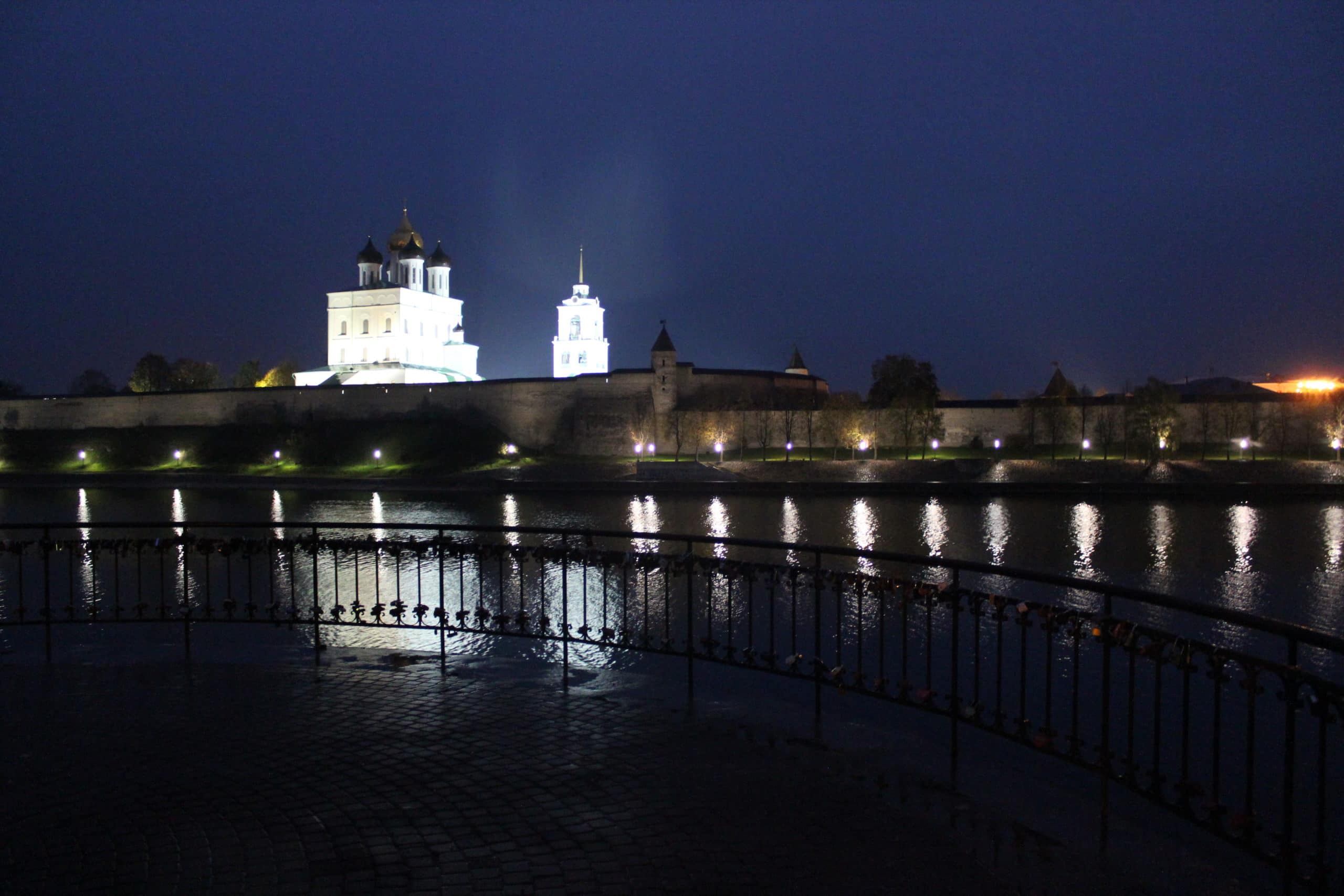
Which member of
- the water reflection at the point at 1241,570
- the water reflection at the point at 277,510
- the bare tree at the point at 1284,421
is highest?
the bare tree at the point at 1284,421

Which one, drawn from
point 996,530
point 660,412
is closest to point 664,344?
point 660,412

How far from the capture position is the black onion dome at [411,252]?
81.8 metres

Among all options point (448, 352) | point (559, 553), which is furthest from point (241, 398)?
point (559, 553)

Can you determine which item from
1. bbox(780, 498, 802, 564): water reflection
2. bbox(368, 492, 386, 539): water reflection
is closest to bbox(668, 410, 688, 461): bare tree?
bbox(368, 492, 386, 539): water reflection

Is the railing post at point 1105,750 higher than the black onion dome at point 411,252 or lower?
lower

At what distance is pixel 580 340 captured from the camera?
3300 inches

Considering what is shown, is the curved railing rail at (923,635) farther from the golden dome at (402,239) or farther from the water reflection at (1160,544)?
the golden dome at (402,239)

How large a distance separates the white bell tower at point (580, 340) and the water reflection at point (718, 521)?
4283 centimetres

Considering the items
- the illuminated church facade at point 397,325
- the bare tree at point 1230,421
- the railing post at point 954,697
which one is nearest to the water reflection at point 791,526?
the railing post at point 954,697

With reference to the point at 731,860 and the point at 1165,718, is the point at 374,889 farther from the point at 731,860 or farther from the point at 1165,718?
the point at 1165,718

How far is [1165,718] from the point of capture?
865 cm

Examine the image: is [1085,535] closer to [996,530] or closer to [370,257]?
[996,530]

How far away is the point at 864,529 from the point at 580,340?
56.2 meters

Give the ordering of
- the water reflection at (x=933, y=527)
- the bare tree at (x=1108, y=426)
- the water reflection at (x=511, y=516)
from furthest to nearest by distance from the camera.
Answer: the bare tree at (x=1108, y=426) < the water reflection at (x=511, y=516) < the water reflection at (x=933, y=527)
